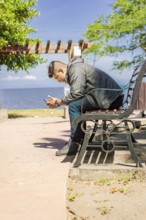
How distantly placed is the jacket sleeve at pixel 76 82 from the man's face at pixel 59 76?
0.30 meters

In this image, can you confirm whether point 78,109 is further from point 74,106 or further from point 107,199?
point 107,199

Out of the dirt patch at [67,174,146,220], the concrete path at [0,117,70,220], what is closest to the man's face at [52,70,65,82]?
the concrete path at [0,117,70,220]

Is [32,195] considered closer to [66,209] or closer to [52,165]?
[66,209]

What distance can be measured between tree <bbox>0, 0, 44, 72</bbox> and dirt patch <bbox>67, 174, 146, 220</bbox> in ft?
41.1

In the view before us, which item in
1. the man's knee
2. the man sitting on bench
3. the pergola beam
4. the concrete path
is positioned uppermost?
the man sitting on bench

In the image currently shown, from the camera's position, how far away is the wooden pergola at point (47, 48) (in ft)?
52.6

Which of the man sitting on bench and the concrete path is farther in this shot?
the man sitting on bench

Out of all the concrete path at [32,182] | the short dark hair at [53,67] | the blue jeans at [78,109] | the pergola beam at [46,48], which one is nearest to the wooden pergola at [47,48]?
the pergola beam at [46,48]

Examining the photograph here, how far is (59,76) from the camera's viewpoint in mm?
5766

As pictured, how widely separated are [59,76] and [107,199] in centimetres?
234

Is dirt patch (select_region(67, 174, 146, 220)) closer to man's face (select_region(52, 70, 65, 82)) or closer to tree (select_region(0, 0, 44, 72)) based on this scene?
man's face (select_region(52, 70, 65, 82))

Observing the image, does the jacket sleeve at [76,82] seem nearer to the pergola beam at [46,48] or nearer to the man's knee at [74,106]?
the man's knee at [74,106]

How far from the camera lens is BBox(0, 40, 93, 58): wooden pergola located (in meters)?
16.0

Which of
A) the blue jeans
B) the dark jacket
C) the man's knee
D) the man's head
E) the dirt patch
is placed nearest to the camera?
the dirt patch
